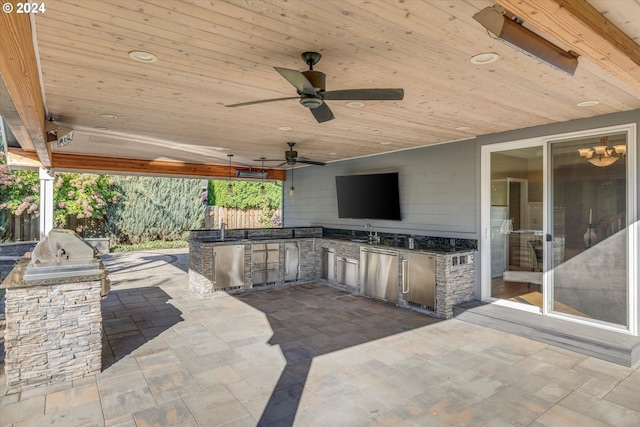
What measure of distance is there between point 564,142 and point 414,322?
2834 millimetres

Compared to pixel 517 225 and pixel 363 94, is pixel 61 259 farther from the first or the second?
pixel 517 225

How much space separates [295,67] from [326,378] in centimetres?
256

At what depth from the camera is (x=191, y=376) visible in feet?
10.6

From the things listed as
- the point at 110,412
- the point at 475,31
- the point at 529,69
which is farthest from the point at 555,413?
the point at 110,412

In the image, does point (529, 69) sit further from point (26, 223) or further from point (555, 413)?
point (26, 223)

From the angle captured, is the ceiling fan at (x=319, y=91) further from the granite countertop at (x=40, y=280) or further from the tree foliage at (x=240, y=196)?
the tree foliage at (x=240, y=196)

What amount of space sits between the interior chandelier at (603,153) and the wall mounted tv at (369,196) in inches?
109

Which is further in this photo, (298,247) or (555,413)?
(298,247)

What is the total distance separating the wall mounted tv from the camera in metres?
6.41

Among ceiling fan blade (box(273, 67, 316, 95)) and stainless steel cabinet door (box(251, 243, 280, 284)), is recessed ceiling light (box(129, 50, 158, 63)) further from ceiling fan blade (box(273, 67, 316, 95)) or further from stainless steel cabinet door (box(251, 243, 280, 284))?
stainless steel cabinet door (box(251, 243, 280, 284))

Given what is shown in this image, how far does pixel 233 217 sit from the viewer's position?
1338 centimetres

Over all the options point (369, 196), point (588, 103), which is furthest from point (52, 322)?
point (588, 103)

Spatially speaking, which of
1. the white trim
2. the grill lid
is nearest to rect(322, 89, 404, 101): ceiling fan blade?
the grill lid

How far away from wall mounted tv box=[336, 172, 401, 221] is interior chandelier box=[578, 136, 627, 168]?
2.77m
